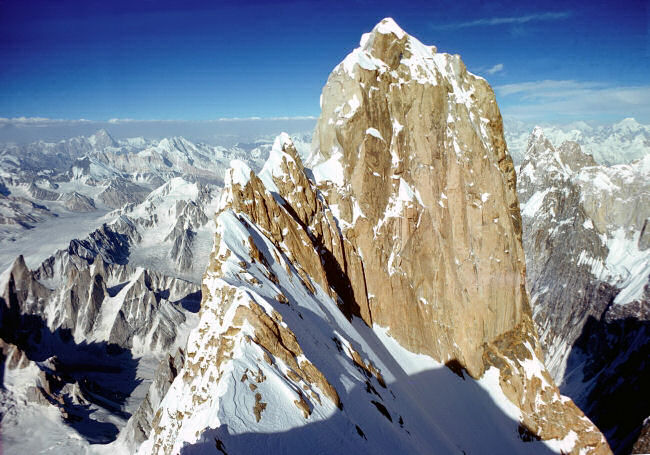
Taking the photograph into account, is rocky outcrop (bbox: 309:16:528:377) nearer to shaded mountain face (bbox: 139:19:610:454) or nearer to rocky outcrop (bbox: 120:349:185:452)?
shaded mountain face (bbox: 139:19:610:454)

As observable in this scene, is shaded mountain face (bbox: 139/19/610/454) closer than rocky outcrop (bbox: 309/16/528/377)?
Yes

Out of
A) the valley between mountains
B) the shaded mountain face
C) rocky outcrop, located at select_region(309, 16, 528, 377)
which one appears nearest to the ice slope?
the valley between mountains

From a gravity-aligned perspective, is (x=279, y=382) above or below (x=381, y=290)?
above

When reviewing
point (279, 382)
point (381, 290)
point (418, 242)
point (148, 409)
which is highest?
point (418, 242)

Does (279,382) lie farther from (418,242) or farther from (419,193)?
(419,193)

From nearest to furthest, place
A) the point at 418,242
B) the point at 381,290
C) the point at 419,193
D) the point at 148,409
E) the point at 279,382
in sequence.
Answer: the point at 279,382
the point at 381,290
the point at 418,242
the point at 148,409
the point at 419,193

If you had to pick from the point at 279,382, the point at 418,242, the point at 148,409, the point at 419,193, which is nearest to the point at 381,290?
the point at 418,242

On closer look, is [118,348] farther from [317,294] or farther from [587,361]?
[587,361]

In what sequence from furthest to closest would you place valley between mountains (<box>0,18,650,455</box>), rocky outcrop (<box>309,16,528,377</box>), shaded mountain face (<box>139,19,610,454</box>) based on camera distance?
rocky outcrop (<box>309,16,528,377</box>) < shaded mountain face (<box>139,19,610,454</box>) < valley between mountains (<box>0,18,650,455</box>)
